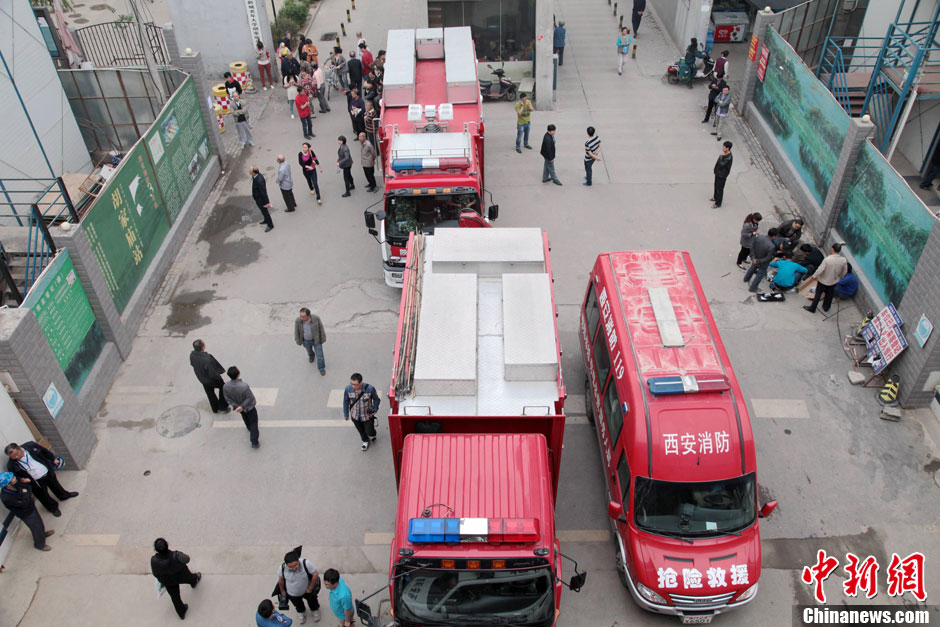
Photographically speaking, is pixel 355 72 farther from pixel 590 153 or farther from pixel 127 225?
pixel 127 225

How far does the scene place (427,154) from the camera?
13.2 m

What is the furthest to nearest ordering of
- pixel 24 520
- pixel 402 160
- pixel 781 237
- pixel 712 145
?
pixel 712 145
pixel 781 237
pixel 402 160
pixel 24 520

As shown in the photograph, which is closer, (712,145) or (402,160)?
(402,160)

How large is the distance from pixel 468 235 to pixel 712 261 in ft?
22.2

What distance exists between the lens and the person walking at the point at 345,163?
16453 mm

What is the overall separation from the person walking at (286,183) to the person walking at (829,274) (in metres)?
11.6

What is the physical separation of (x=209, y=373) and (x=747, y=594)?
27.9 ft

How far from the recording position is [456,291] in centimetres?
960

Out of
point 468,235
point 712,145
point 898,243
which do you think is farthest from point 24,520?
point 712,145

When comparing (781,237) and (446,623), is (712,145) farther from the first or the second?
(446,623)

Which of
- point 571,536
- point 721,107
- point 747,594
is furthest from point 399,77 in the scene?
point 747,594

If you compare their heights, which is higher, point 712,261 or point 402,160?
point 402,160

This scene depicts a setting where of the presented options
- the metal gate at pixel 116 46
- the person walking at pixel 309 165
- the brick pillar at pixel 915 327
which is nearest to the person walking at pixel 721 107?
the brick pillar at pixel 915 327
